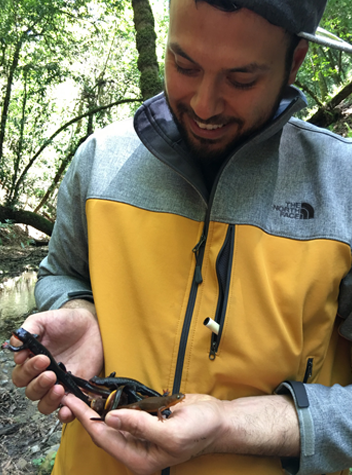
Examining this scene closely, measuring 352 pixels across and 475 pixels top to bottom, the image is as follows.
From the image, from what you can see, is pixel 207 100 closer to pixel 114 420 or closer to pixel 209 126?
pixel 209 126

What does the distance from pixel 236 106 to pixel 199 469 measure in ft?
5.21

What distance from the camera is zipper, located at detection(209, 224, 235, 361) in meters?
1.69

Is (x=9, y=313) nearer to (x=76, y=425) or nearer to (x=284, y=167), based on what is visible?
(x=76, y=425)

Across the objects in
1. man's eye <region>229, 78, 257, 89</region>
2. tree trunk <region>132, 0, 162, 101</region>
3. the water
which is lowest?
the water

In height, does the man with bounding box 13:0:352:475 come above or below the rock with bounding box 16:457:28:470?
above

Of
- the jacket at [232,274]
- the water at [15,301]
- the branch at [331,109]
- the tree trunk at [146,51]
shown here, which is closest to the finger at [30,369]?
the jacket at [232,274]

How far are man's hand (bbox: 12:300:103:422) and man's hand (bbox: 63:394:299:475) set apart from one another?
0.49ft

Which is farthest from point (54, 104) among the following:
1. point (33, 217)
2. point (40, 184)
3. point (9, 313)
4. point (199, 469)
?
point (199, 469)

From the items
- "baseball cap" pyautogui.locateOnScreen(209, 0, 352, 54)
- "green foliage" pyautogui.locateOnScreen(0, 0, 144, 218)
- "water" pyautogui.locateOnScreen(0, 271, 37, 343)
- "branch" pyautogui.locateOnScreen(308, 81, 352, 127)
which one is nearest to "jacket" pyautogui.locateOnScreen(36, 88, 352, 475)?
"baseball cap" pyautogui.locateOnScreen(209, 0, 352, 54)

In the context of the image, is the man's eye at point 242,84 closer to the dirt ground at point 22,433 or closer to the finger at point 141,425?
the finger at point 141,425

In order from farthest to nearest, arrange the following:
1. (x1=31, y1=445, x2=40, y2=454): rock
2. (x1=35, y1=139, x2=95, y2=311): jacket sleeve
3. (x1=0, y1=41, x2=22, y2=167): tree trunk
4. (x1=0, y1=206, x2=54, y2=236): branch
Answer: (x1=0, y1=206, x2=54, y2=236): branch < (x1=0, y1=41, x2=22, y2=167): tree trunk < (x1=31, y1=445, x2=40, y2=454): rock < (x1=35, y1=139, x2=95, y2=311): jacket sleeve

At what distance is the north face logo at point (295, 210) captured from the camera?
1785 mm

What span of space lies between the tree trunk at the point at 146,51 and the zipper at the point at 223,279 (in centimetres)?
496

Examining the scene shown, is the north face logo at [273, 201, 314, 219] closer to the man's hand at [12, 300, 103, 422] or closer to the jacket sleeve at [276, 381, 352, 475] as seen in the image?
the jacket sleeve at [276, 381, 352, 475]
